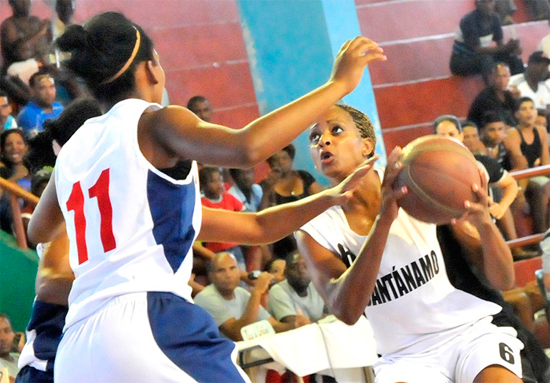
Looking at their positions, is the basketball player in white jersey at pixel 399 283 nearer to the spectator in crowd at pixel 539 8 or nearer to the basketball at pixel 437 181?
the basketball at pixel 437 181

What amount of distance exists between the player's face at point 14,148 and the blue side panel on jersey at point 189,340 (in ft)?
15.6

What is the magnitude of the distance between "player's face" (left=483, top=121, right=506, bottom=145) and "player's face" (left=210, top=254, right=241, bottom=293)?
3.52 m

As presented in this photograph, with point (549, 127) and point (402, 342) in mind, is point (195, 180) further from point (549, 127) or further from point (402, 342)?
point (549, 127)

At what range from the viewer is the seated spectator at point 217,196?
7.04m

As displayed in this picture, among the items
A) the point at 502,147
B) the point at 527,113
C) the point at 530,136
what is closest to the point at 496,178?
the point at 502,147

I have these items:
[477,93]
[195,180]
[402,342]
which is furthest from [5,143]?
[477,93]

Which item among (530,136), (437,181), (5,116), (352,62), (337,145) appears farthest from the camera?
(530,136)

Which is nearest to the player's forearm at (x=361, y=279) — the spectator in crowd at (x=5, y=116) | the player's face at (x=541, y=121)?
the spectator in crowd at (x=5, y=116)

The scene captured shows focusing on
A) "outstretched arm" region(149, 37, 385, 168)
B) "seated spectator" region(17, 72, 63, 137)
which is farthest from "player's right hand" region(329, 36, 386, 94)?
"seated spectator" region(17, 72, 63, 137)

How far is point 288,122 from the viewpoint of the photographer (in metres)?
2.23

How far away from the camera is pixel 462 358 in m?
3.32

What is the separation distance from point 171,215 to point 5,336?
3927mm

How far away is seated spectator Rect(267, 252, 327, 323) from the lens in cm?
670

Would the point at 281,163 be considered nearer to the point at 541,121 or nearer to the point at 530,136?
the point at 530,136
